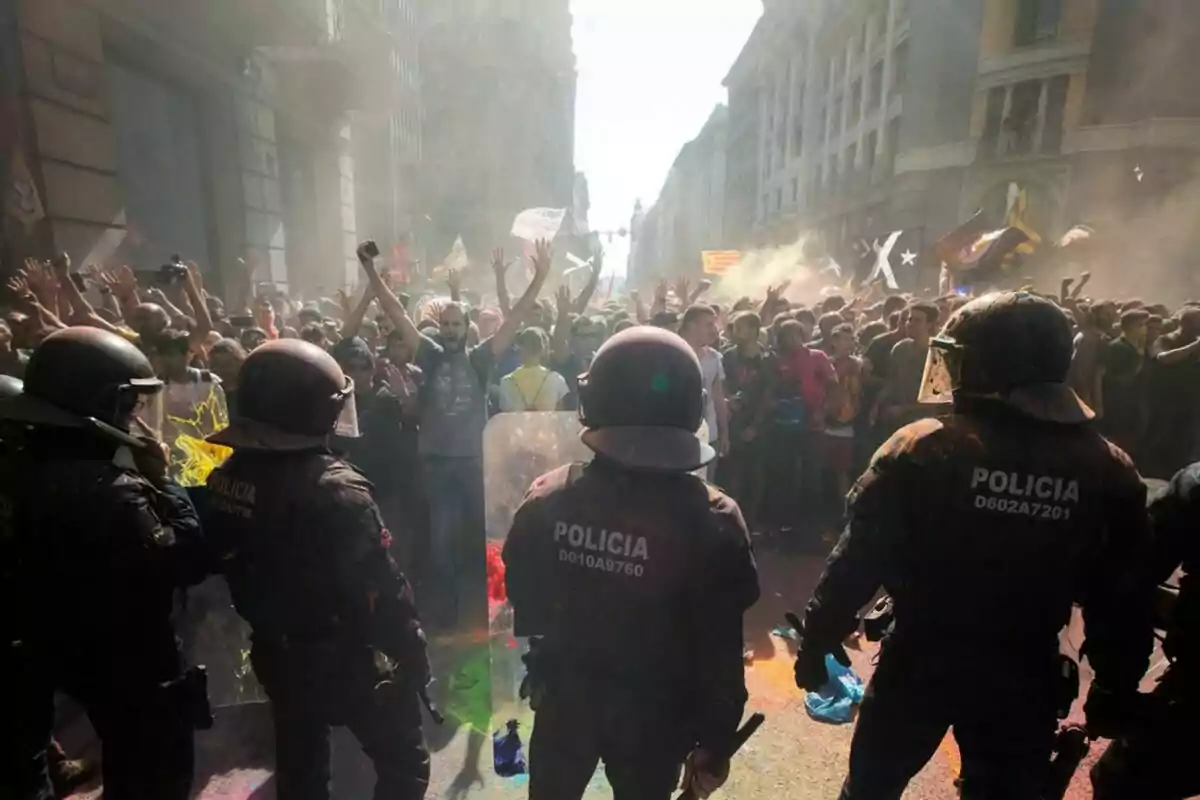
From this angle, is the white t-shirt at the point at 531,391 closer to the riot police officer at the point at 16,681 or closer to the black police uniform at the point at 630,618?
the black police uniform at the point at 630,618

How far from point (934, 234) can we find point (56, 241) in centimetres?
2487

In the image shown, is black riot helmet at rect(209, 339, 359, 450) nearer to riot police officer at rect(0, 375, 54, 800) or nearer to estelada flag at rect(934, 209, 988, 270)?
riot police officer at rect(0, 375, 54, 800)

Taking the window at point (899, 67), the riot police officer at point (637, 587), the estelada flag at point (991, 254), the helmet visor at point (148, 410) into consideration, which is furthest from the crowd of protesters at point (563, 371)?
the window at point (899, 67)

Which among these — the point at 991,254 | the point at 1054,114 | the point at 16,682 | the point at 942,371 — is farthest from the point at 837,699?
the point at 1054,114

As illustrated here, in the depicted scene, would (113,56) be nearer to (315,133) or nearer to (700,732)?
(315,133)

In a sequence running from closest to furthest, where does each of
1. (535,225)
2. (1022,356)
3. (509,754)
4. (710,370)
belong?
(1022,356), (509,754), (710,370), (535,225)

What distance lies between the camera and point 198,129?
10.4m

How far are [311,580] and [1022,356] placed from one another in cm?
232

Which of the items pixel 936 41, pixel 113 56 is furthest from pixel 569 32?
pixel 113 56

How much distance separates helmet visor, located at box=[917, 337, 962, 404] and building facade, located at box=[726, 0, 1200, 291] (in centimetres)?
2223

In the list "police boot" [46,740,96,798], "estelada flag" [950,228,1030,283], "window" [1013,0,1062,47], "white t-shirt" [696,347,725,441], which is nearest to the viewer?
"police boot" [46,740,96,798]

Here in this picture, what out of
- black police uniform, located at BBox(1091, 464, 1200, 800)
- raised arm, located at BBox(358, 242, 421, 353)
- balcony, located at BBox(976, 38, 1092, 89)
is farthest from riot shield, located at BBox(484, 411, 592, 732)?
balcony, located at BBox(976, 38, 1092, 89)

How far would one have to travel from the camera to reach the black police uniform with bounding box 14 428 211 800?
78.8 inches

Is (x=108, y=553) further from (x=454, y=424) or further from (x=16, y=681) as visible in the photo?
(x=454, y=424)
